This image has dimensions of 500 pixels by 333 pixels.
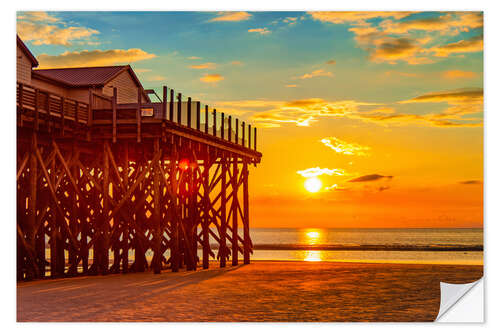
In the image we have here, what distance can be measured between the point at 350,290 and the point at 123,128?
28.1 feet

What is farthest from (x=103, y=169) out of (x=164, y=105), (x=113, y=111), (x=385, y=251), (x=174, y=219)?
(x=385, y=251)

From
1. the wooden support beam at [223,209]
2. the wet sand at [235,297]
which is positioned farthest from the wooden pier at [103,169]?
the wet sand at [235,297]

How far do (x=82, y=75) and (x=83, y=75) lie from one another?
0.04 metres

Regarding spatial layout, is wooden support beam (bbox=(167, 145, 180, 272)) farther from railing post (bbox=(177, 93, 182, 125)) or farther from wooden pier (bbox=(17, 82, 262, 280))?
railing post (bbox=(177, 93, 182, 125))

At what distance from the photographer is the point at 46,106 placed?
64.7 feet

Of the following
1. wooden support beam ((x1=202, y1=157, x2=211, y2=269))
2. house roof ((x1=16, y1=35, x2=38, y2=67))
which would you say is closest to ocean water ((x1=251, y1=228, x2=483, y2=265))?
wooden support beam ((x1=202, y1=157, x2=211, y2=269))

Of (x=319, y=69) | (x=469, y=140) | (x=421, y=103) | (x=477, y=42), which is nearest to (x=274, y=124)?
(x=319, y=69)

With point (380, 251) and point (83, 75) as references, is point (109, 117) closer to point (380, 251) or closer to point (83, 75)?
point (83, 75)

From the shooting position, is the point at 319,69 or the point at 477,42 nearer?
the point at 477,42

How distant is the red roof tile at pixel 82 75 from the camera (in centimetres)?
2461

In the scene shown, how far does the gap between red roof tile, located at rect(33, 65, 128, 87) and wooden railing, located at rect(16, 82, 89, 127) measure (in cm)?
301
